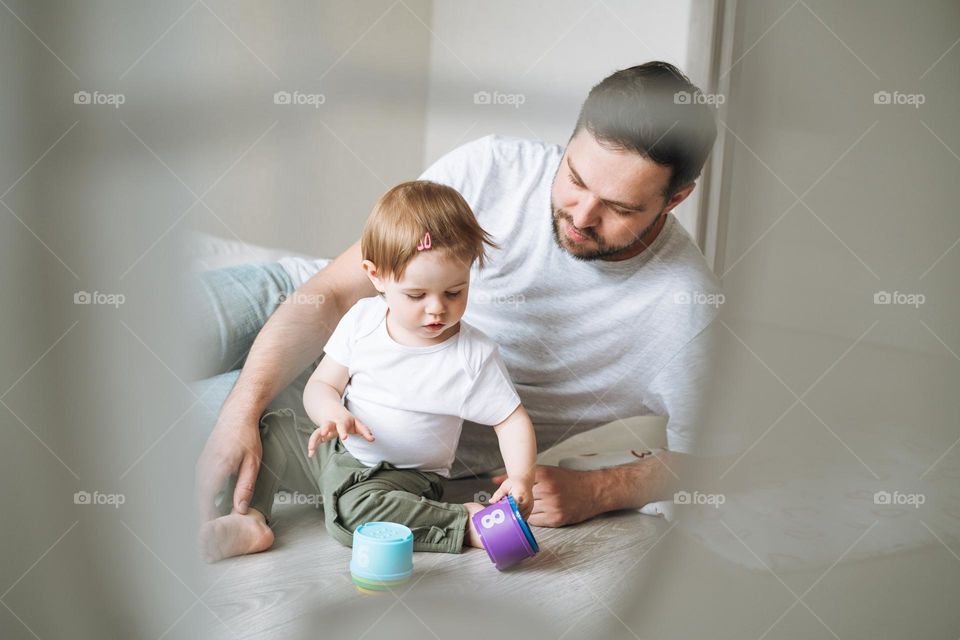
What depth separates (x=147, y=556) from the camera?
98 cm

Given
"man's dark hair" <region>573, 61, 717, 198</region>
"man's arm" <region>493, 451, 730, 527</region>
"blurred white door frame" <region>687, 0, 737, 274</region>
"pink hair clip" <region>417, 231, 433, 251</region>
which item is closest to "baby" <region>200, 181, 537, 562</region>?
"pink hair clip" <region>417, 231, 433, 251</region>

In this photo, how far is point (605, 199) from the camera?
1.09 meters

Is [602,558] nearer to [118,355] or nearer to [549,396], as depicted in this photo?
[549,396]

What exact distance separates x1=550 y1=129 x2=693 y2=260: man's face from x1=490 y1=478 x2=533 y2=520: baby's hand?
1.01 feet

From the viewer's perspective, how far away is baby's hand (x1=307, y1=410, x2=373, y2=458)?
3.33ft

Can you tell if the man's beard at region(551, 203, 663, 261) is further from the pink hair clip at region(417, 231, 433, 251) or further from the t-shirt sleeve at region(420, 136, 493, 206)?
the pink hair clip at region(417, 231, 433, 251)

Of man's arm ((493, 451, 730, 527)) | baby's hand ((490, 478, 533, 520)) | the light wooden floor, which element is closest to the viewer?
the light wooden floor

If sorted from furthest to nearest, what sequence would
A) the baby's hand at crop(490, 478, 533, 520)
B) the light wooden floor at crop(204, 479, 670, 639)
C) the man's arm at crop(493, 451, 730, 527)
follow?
1. the man's arm at crop(493, 451, 730, 527)
2. the baby's hand at crop(490, 478, 533, 520)
3. the light wooden floor at crop(204, 479, 670, 639)

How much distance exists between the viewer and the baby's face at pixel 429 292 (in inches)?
38.9

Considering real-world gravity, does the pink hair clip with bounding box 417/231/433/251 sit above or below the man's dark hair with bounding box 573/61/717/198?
below

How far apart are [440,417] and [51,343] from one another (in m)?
0.43

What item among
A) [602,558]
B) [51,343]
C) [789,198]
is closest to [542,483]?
[602,558]

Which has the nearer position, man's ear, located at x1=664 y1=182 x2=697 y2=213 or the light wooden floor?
the light wooden floor

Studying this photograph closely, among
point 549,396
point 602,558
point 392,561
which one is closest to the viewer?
point 392,561
